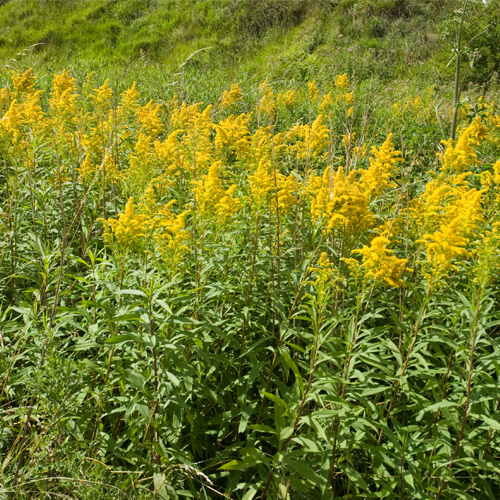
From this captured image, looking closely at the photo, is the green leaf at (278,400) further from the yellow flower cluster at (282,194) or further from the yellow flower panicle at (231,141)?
the yellow flower panicle at (231,141)

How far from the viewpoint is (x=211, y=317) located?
7.78 feet

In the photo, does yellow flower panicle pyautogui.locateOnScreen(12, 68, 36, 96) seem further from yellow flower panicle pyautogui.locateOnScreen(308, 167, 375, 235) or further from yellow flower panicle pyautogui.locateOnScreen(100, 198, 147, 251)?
yellow flower panicle pyautogui.locateOnScreen(308, 167, 375, 235)

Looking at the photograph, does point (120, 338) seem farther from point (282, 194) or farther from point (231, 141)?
point (231, 141)

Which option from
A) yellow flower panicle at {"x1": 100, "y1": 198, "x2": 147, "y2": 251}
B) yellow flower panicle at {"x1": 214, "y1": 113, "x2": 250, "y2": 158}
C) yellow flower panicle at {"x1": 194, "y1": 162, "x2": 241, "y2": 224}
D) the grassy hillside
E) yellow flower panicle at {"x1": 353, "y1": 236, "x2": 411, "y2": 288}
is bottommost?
the grassy hillside

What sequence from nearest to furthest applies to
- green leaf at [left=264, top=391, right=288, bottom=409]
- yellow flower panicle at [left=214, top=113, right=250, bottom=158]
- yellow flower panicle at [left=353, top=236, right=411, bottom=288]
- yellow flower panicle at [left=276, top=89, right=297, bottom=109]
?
green leaf at [left=264, top=391, right=288, bottom=409], yellow flower panicle at [left=353, top=236, right=411, bottom=288], yellow flower panicle at [left=214, top=113, right=250, bottom=158], yellow flower panicle at [left=276, top=89, right=297, bottom=109]

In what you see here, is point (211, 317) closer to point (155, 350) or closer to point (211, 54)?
point (155, 350)

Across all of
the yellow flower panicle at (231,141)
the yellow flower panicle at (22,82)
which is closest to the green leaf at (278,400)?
the yellow flower panicle at (231,141)

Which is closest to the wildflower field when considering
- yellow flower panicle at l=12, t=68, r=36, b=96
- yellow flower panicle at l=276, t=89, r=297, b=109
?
yellow flower panicle at l=12, t=68, r=36, b=96

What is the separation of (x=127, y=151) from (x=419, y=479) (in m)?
3.48

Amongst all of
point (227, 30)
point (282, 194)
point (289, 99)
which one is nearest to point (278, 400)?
point (282, 194)

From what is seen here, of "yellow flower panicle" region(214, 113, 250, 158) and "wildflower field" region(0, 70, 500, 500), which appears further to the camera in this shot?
"yellow flower panicle" region(214, 113, 250, 158)

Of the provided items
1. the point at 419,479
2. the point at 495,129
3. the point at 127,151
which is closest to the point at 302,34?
the point at 495,129

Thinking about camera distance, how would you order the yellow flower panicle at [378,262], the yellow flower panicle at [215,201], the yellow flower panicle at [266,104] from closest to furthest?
the yellow flower panicle at [378,262], the yellow flower panicle at [215,201], the yellow flower panicle at [266,104]

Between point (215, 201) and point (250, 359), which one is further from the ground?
point (215, 201)
